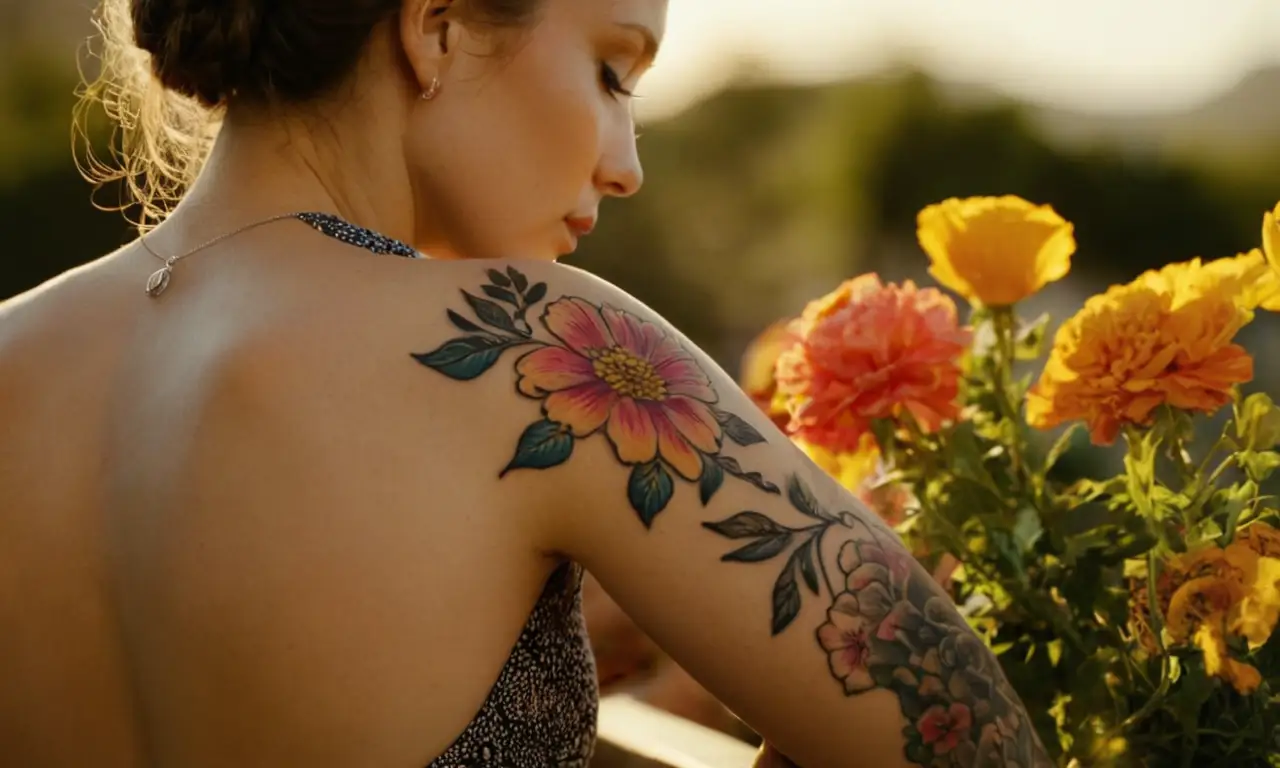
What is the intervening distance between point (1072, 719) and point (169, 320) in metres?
0.96

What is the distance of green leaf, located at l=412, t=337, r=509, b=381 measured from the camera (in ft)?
3.94

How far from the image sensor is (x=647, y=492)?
119 centimetres

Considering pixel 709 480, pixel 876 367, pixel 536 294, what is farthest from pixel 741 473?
pixel 876 367

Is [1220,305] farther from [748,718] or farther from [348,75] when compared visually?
[348,75]

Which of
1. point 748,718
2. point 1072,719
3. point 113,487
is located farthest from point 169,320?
point 1072,719

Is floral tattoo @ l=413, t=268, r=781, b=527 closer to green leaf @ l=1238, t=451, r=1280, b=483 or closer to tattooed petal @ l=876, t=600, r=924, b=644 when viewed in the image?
tattooed petal @ l=876, t=600, r=924, b=644

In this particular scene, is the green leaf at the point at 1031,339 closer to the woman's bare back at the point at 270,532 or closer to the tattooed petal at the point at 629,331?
the tattooed petal at the point at 629,331

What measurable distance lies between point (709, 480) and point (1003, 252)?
0.51 m

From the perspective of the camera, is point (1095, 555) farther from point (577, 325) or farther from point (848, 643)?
point (577, 325)

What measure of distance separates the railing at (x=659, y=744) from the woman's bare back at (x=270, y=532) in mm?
457

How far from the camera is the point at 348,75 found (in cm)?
141

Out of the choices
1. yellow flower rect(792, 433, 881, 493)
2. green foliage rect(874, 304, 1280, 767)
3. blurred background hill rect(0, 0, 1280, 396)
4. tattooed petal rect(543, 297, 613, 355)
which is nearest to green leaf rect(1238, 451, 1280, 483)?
green foliage rect(874, 304, 1280, 767)

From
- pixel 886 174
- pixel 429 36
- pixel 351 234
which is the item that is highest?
pixel 429 36

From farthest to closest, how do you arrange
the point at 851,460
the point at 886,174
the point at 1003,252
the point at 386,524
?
the point at 886,174 < the point at 851,460 < the point at 1003,252 < the point at 386,524
